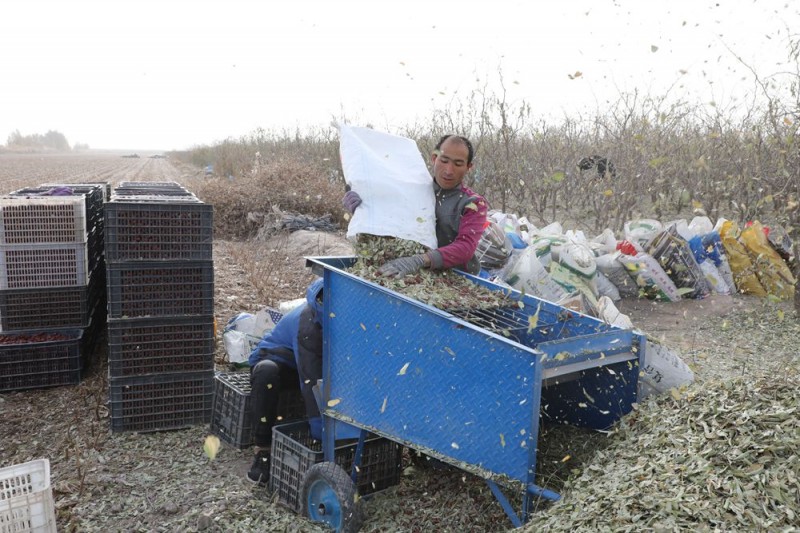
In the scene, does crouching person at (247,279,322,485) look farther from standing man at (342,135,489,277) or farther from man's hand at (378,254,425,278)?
standing man at (342,135,489,277)

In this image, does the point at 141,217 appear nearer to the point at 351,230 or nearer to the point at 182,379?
the point at 182,379

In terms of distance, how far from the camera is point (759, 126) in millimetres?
10102

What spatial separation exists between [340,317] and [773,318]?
566cm

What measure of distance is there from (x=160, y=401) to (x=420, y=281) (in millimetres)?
2272

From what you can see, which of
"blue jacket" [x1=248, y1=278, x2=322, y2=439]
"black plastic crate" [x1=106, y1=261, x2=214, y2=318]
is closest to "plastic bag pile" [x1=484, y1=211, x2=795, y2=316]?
"black plastic crate" [x1=106, y1=261, x2=214, y2=318]

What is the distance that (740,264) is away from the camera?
805 cm

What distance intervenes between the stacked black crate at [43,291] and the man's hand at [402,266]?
2.98 metres

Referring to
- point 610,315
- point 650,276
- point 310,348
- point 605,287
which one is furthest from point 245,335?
point 650,276

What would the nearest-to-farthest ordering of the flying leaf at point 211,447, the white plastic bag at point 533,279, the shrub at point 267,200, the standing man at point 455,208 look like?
the standing man at point 455,208 → the flying leaf at point 211,447 → the white plastic bag at point 533,279 → the shrub at point 267,200

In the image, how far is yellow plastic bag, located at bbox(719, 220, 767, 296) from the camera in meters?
8.01

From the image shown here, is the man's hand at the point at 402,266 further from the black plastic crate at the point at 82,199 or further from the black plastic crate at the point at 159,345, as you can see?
the black plastic crate at the point at 82,199

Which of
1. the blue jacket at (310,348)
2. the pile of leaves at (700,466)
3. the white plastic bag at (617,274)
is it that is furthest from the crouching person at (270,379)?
the white plastic bag at (617,274)

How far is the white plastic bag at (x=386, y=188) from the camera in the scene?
3.51 meters

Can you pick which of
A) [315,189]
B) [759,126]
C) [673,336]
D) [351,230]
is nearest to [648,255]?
[673,336]
